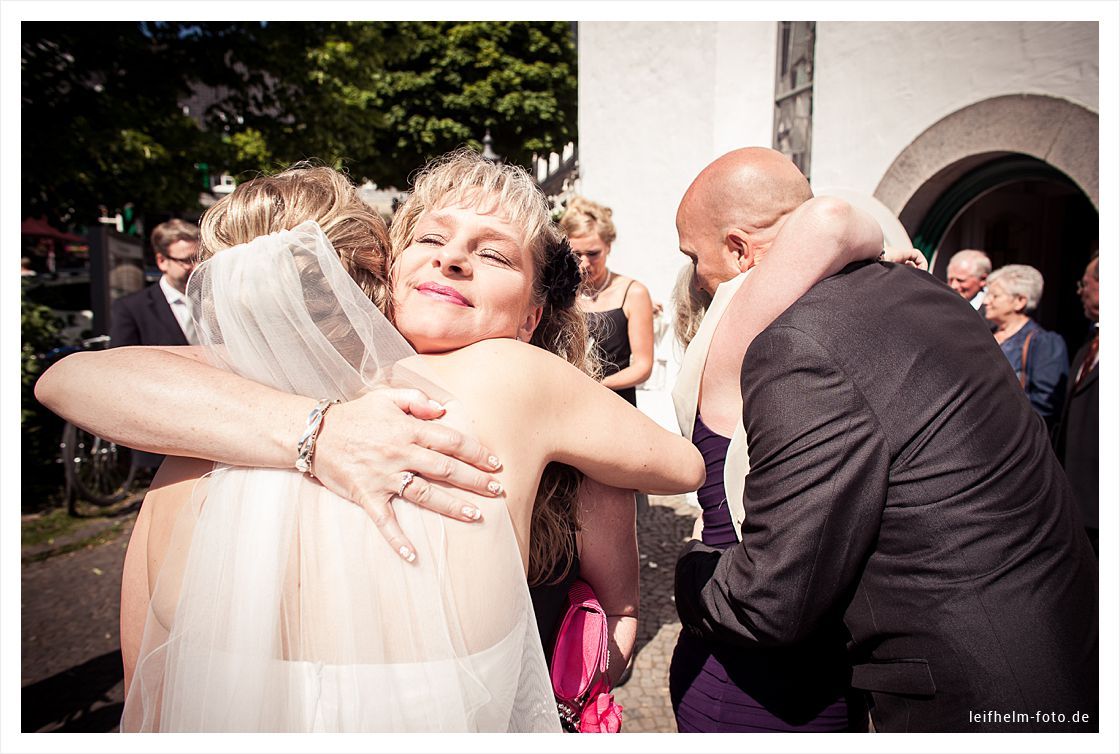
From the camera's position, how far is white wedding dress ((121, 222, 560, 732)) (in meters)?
1.28

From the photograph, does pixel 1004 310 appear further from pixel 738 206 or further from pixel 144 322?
pixel 144 322

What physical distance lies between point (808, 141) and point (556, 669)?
6.42 metres

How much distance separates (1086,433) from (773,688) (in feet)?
10.1

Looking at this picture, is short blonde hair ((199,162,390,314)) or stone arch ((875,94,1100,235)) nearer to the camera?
short blonde hair ((199,162,390,314))

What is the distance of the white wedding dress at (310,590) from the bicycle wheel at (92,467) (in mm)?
6266

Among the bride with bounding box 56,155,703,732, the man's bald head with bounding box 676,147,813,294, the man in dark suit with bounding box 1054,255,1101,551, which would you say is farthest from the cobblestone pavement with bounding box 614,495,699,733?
the man in dark suit with bounding box 1054,255,1101,551

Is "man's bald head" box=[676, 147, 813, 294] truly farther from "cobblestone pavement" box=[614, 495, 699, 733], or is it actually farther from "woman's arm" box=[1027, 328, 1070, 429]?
"woman's arm" box=[1027, 328, 1070, 429]

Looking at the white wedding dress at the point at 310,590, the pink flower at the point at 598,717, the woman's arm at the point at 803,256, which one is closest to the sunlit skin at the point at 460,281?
the white wedding dress at the point at 310,590

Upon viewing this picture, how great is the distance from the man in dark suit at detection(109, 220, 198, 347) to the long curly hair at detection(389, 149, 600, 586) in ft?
14.5

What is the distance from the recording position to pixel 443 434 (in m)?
1.30

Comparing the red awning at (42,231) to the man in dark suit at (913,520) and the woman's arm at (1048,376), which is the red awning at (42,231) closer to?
the man in dark suit at (913,520)

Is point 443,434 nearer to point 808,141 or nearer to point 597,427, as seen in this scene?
point 597,427

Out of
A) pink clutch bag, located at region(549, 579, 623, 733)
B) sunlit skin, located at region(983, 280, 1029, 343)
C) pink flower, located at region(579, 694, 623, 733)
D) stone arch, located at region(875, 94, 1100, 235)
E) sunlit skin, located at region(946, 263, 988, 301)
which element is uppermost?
stone arch, located at region(875, 94, 1100, 235)

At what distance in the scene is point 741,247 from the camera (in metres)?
2.05
